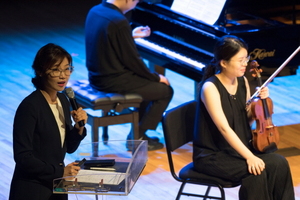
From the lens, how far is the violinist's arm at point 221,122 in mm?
3057

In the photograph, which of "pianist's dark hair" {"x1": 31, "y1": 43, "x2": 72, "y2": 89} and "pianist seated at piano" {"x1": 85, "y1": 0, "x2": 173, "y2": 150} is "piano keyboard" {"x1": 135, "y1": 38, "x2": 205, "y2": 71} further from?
"pianist's dark hair" {"x1": 31, "y1": 43, "x2": 72, "y2": 89}

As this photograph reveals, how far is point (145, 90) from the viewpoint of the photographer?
14.8 feet

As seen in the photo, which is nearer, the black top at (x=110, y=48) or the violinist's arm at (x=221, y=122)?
the violinist's arm at (x=221, y=122)

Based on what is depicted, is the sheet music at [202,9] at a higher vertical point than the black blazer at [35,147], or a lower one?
higher

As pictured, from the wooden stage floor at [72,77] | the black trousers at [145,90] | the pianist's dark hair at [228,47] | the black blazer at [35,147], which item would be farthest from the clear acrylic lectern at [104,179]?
the black trousers at [145,90]

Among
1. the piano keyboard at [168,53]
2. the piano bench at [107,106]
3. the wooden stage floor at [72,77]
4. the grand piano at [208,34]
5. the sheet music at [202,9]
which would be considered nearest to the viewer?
the wooden stage floor at [72,77]

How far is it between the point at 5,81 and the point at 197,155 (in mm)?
3692

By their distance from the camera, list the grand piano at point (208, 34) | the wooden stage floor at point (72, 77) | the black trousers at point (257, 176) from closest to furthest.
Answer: the black trousers at point (257, 176) < the wooden stage floor at point (72, 77) < the grand piano at point (208, 34)

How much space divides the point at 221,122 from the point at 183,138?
0.96 ft

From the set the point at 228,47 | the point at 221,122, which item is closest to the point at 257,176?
→ the point at 221,122

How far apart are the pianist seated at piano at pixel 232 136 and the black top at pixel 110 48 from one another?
1207 mm

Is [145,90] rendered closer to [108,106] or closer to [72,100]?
[108,106]

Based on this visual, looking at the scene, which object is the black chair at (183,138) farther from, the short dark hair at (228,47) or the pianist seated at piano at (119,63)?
the pianist seated at piano at (119,63)

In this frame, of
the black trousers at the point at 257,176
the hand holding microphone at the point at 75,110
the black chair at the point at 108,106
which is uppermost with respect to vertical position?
the hand holding microphone at the point at 75,110
